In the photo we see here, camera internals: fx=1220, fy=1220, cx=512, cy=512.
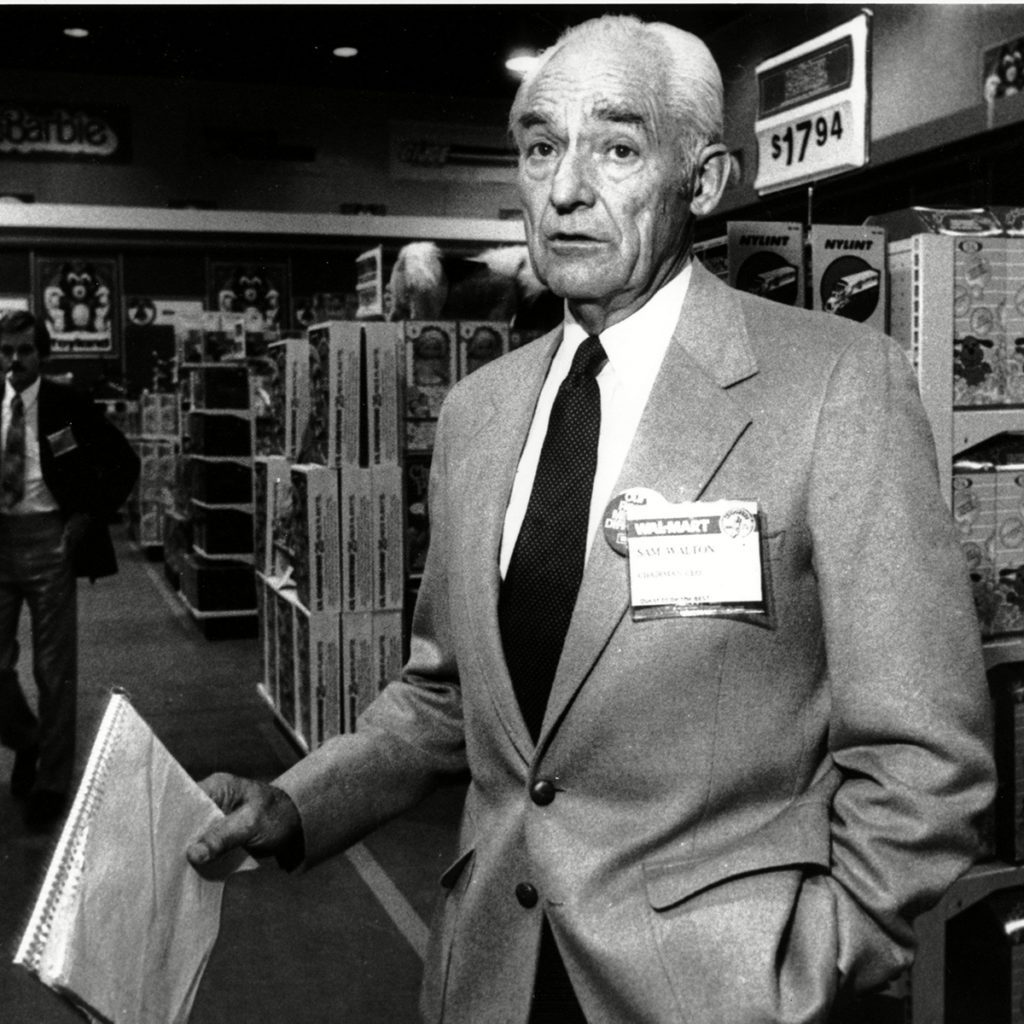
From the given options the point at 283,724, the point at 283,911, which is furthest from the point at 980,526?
the point at 283,724

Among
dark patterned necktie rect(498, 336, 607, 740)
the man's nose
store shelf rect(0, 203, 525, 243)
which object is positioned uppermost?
store shelf rect(0, 203, 525, 243)

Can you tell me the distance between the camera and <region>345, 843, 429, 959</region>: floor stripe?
151 inches

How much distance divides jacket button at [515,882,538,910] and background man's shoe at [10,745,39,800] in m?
4.40

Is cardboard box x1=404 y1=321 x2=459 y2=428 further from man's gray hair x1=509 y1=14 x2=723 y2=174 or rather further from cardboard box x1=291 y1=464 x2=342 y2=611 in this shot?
man's gray hair x1=509 y1=14 x2=723 y2=174

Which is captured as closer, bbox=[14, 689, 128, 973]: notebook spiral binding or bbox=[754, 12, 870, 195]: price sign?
bbox=[14, 689, 128, 973]: notebook spiral binding

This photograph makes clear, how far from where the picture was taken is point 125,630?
891 cm

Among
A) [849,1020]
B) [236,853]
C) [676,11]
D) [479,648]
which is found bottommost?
[849,1020]

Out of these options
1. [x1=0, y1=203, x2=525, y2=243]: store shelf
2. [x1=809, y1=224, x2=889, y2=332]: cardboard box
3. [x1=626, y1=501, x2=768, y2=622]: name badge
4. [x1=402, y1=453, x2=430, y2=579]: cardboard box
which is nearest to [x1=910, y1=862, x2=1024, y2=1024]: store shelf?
[x1=809, y1=224, x2=889, y2=332]: cardboard box

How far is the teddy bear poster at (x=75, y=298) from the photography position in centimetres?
1495

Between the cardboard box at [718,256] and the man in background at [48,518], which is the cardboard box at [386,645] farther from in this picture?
the cardboard box at [718,256]

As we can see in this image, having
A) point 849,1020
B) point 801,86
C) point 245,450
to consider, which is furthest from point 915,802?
point 245,450

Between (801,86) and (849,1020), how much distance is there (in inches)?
84.3

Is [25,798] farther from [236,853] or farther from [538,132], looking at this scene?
[538,132]

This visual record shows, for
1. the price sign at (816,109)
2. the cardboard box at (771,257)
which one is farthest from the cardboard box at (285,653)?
the cardboard box at (771,257)
